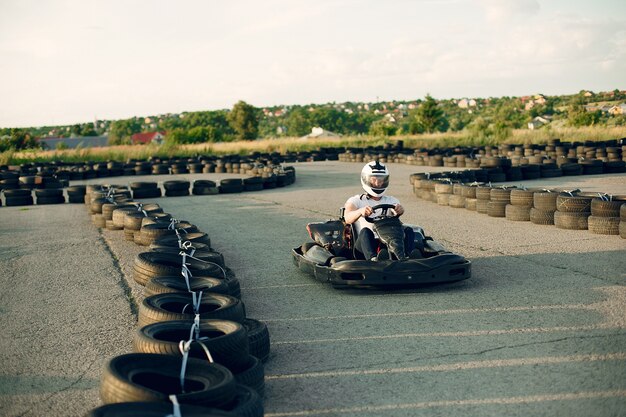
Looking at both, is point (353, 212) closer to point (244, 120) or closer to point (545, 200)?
point (545, 200)

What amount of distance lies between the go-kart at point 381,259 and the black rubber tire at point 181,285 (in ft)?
3.72

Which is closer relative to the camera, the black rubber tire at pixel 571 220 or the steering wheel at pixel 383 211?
the steering wheel at pixel 383 211

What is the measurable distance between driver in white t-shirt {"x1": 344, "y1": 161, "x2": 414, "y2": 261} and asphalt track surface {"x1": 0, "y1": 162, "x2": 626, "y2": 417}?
1.62 feet

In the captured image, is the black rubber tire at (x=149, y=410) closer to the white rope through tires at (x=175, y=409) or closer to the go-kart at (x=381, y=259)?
the white rope through tires at (x=175, y=409)

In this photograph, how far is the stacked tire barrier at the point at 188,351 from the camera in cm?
310

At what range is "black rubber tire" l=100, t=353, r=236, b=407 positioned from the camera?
10.2ft

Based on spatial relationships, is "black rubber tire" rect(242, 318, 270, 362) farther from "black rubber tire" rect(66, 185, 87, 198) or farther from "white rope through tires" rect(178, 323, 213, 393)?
"black rubber tire" rect(66, 185, 87, 198)

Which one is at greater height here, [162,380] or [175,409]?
[175,409]

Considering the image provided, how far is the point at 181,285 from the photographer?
18.6 feet

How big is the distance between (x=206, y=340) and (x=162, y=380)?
371 millimetres

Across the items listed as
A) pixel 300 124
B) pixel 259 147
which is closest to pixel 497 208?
pixel 259 147

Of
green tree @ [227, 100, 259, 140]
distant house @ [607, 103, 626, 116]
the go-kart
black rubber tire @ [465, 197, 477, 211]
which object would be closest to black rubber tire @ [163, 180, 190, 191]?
black rubber tire @ [465, 197, 477, 211]

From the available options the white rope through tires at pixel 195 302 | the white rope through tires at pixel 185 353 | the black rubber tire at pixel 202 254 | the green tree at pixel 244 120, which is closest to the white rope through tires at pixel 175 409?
the white rope through tires at pixel 185 353

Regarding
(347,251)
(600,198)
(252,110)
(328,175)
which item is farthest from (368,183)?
(252,110)
